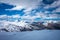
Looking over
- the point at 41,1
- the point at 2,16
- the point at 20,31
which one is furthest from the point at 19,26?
the point at 41,1

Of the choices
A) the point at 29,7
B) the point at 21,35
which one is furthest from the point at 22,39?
the point at 29,7

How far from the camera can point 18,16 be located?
2.66 metres

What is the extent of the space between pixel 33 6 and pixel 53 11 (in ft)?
1.06

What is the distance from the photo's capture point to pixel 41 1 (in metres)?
2.66

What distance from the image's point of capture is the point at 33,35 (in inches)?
104

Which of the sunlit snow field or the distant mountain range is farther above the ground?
the distant mountain range

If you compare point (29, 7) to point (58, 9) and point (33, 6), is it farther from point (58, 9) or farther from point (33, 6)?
point (58, 9)

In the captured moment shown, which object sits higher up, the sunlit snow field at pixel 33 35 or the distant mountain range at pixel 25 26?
the distant mountain range at pixel 25 26

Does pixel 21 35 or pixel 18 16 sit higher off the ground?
pixel 18 16

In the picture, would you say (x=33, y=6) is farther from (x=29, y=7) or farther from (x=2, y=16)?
(x=2, y=16)

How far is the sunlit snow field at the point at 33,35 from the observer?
2607 mm

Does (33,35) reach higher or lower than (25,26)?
lower

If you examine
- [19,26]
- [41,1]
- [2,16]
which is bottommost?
[19,26]

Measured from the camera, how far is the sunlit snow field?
261cm
